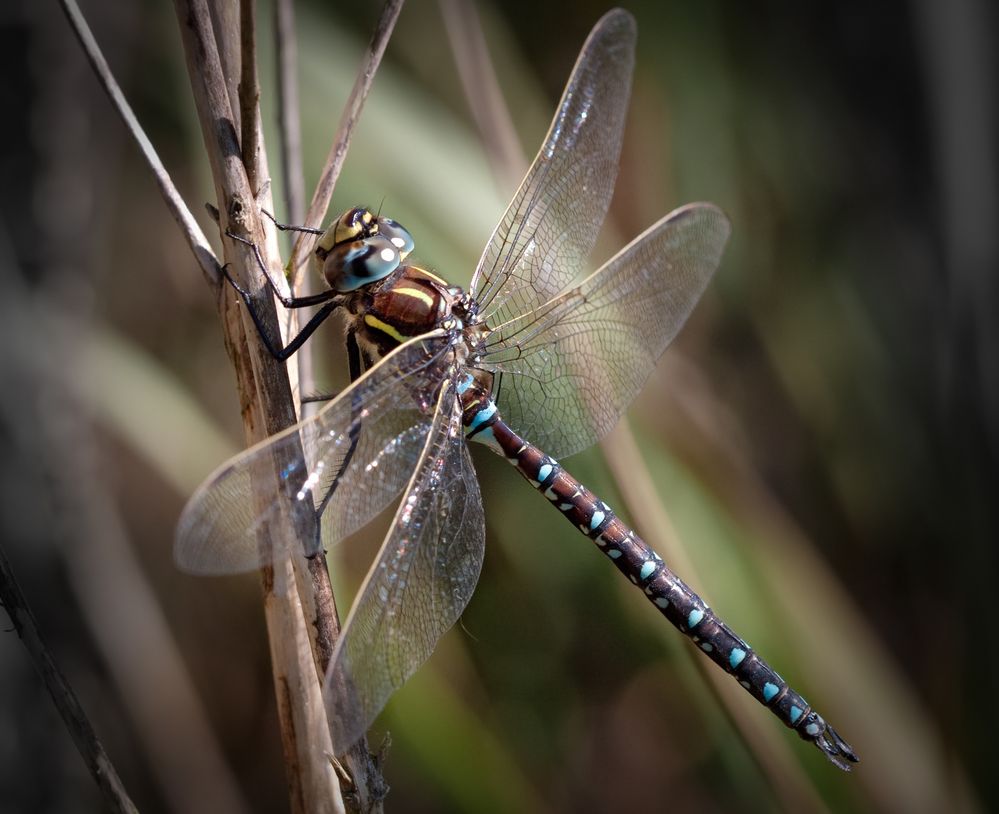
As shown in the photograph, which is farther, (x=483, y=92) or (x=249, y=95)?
(x=483, y=92)

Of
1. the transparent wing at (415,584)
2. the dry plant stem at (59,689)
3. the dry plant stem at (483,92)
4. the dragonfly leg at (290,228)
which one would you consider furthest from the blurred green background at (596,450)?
the dry plant stem at (59,689)

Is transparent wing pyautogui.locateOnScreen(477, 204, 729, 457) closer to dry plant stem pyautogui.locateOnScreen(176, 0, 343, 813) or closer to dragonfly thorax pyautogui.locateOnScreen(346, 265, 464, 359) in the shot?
dragonfly thorax pyautogui.locateOnScreen(346, 265, 464, 359)

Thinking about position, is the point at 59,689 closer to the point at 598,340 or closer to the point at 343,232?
the point at 343,232

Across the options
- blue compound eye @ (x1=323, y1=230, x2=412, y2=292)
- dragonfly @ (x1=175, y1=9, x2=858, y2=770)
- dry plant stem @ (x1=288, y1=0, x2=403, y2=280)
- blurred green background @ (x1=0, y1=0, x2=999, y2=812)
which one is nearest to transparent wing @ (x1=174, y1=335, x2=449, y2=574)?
dragonfly @ (x1=175, y1=9, x2=858, y2=770)

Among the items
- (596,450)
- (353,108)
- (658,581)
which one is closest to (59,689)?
(353,108)

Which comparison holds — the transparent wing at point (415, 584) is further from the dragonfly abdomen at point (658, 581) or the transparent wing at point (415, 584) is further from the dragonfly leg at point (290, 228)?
the dragonfly leg at point (290, 228)

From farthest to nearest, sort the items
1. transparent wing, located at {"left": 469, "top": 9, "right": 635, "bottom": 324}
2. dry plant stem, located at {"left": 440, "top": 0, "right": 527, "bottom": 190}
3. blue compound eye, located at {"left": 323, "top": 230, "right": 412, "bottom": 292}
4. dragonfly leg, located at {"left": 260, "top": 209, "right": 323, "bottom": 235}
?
1. dry plant stem, located at {"left": 440, "top": 0, "right": 527, "bottom": 190}
2. transparent wing, located at {"left": 469, "top": 9, "right": 635, "bottom": 324}
3. blue compound eye, located at {"left": 323, "top": 230, "right": 412, "bottom": 292}
4. dragonfly leg, located at {"left": 260, "top": 209, "right": 323, "bottom": 235}

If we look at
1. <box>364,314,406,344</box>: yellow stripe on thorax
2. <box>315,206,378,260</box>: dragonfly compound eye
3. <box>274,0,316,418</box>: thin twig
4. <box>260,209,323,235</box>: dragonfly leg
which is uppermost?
<box>274,0,316,418</box>: thin twig
